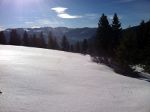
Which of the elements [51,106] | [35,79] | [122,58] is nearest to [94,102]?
[51,106]

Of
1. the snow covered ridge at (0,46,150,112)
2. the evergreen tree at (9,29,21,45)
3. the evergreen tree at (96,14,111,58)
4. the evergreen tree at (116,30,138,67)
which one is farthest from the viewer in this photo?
the evergreen tree at (9,29,21,45)

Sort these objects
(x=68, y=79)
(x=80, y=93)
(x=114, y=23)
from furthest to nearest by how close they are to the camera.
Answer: (x=114, y=23)
(x=68, y=79)
(x=80, y=93)

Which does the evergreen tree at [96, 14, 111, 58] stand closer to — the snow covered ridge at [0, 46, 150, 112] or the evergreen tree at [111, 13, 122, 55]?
the evergreen tree at [111, 13, 122, 55]

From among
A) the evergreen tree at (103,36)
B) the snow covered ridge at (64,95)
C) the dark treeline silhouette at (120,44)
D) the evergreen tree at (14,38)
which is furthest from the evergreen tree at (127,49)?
the evergreen tree at (14,38)

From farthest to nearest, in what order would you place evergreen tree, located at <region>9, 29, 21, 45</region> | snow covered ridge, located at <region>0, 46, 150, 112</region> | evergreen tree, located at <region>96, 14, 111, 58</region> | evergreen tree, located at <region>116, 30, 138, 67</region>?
1. evergreen tree, located at <region>9, 29, 21, 45</region>
2. evergreen tree, located at <region>96, 14, 111, 58</region>
3. evergreen tree, located at <region>116, 30, 138, 67</region>
4. snow covered ridge, located at <region>0, 46, 150, 112</region>

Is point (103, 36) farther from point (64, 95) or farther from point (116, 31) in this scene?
point (64, 95)

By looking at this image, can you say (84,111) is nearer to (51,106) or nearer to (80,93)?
(51,106)

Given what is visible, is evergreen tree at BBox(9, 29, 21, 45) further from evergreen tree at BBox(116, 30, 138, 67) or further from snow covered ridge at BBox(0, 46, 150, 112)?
snow covered ridge at BBox(0, 46, 150, 112)

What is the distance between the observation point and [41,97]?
10320mm

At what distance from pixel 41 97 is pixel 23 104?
1404 millimetres

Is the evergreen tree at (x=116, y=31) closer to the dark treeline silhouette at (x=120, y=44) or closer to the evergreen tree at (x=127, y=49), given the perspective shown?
the dark treeline silhouette at (x=120, y=44)

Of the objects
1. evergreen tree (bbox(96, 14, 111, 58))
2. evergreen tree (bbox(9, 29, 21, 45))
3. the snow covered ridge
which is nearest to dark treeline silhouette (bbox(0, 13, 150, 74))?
evergreen tree (bbox(96, 14, 111, 58))

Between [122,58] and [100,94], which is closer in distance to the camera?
[100,94]

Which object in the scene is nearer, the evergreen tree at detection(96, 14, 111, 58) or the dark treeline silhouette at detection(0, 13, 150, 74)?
the dark treeline silhouette at detection(0, 13, 150, 74)
